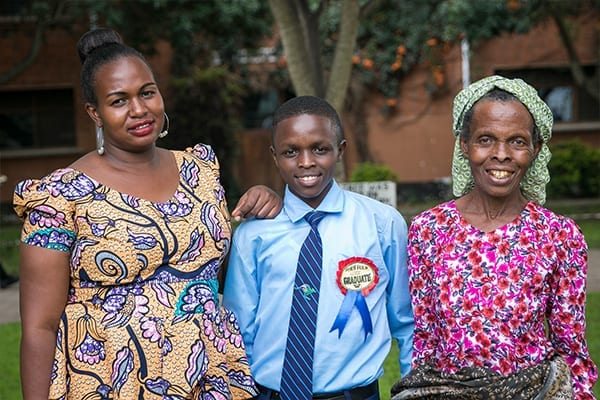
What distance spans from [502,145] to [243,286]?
3.30 ft

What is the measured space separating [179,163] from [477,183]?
0.96 m

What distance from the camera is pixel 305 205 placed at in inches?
118

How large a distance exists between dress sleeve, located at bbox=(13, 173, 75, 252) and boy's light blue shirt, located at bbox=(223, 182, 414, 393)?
0.71 metres

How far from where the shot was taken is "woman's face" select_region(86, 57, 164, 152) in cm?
256

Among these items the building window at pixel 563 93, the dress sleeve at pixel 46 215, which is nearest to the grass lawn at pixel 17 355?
the dress sleeve at pixel 46 215

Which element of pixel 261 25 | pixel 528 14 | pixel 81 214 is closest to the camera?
pixel 81 214

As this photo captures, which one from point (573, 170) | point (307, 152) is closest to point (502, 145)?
point (307, 152)

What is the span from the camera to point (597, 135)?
1705cm

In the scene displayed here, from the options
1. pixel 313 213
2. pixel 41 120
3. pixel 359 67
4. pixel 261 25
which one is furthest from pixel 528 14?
pixel 313 213

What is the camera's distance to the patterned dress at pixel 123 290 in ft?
8.02

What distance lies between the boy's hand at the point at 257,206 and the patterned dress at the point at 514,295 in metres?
0.62

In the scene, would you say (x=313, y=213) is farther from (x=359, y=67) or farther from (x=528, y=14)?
(x=359, y=67)

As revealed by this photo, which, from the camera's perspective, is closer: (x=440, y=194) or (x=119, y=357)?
(x=119, y=357)

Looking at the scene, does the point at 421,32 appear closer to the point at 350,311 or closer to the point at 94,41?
the point at 350,311
